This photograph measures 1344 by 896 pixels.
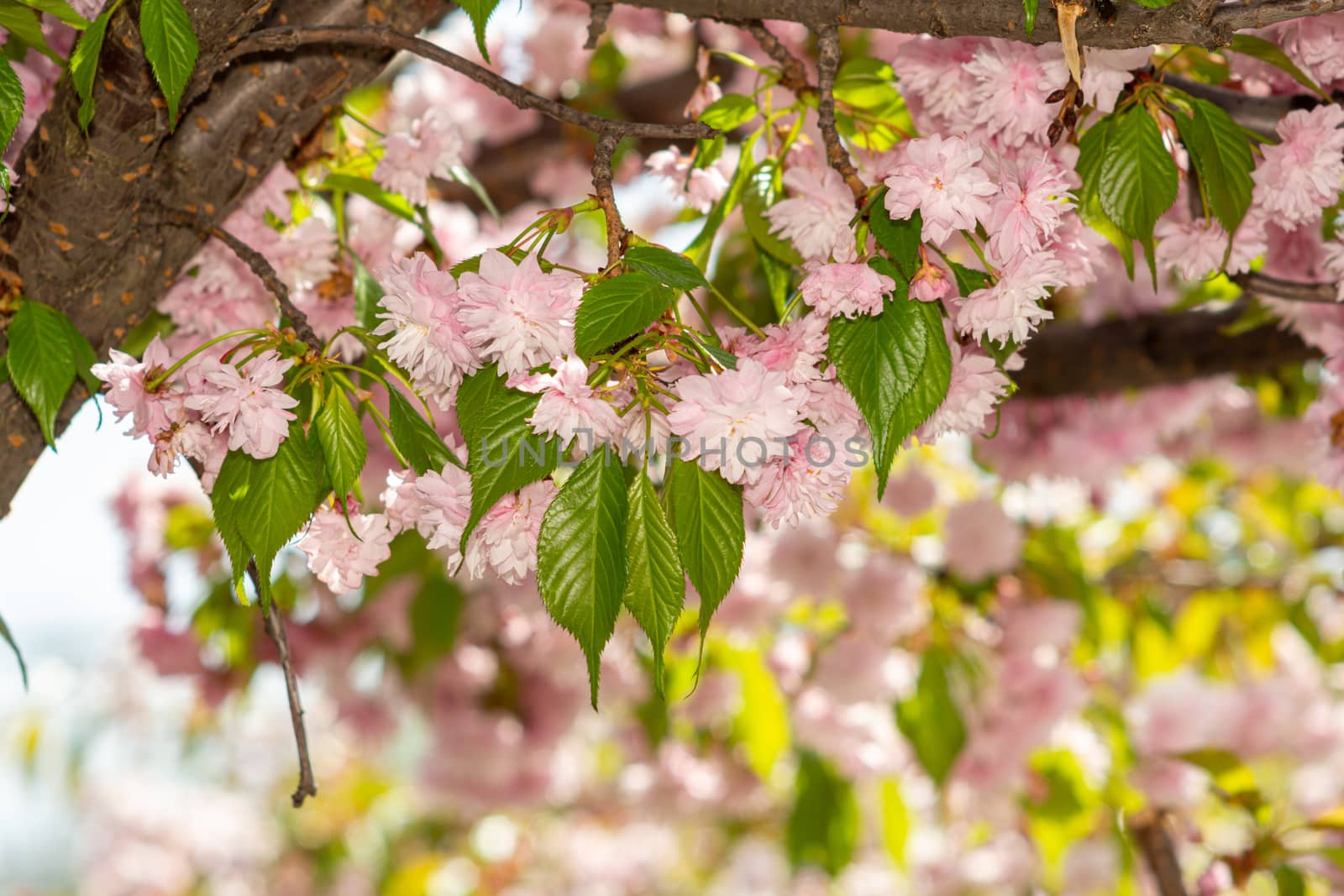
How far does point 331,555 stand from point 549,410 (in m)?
0.18

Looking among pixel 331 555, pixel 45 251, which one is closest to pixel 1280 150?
pixel 331 555

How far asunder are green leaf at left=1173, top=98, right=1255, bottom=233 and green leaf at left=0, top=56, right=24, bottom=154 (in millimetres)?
600

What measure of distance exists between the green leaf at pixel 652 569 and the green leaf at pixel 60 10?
0.39 meters

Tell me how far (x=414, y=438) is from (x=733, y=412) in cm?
16

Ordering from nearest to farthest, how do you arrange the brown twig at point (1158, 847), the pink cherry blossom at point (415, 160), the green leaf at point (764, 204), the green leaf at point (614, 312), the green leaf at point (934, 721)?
the green leaf at point (614, 312)
the green leaf at point (764, 204)
the pink cherry blossom at point (415, 160)
the brown twig at point (1158, 847)
the green leaf at point (934, 721)

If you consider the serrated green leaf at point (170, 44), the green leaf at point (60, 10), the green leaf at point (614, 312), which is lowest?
the green leaf at point (614, 312)

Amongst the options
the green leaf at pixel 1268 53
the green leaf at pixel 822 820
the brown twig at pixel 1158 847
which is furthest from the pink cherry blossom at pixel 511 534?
the green leaf at pixel 822 820

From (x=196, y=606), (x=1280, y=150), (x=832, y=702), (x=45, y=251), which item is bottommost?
(x=832, y=702)

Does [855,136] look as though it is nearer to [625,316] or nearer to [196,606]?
[625,316]

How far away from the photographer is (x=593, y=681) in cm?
43

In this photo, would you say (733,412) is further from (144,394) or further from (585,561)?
(144,394)

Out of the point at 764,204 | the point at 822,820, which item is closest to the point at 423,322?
the point at 764,204

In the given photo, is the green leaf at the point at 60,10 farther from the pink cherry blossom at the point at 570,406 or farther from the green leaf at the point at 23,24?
the pink cherry blossom at the point at 570,406

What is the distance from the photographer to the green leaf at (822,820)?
1628 millimetres
